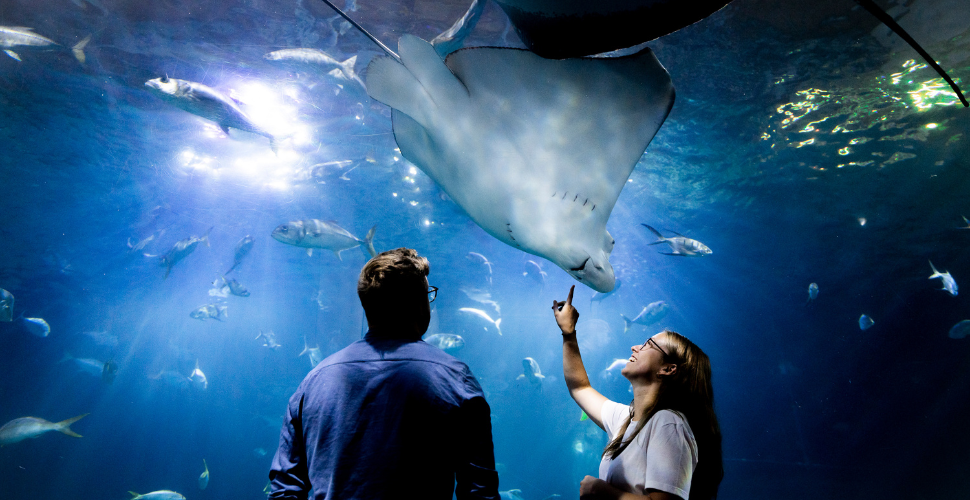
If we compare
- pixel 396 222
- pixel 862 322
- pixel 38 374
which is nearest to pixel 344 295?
pixel 396 222

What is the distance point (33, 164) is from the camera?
36.5ft

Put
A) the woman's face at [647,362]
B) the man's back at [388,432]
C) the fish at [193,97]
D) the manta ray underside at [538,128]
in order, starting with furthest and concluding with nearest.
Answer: the fish at [193,97], the manta ray underside at [538,128], the woman's face at [647,362], the man's back at [388,432]

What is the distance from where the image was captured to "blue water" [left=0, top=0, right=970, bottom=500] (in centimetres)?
643

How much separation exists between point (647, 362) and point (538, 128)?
4.41ft

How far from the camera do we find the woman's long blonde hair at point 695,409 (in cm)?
153

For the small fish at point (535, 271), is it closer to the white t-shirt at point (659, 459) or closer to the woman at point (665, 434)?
the woman at point (665, 434)

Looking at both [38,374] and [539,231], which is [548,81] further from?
[38,374]

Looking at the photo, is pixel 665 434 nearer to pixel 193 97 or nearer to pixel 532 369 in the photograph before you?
pixel 193 97

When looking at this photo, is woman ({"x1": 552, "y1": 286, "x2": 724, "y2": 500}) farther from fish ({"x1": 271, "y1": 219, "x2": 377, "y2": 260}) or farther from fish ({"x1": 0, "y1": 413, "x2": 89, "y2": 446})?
fish ({"x1": 0, "y1": 413, "x2": 89, "y2": 446})

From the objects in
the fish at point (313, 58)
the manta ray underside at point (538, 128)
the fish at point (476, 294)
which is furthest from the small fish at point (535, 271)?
the manta ray underside at point (538, 128)

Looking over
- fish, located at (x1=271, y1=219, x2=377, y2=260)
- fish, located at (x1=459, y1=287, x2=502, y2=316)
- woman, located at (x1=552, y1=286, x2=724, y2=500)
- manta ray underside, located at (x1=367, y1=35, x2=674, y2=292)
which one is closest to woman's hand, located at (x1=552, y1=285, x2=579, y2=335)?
manta ray underside, located at (x1=367, y1=35, x2=674, y2=292)

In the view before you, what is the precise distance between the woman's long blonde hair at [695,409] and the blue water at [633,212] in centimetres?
82

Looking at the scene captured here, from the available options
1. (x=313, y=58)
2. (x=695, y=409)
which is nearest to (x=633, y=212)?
(x=313, y=58)

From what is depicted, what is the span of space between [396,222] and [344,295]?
32.9 ft
